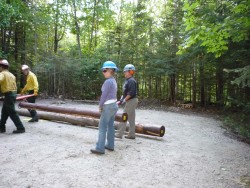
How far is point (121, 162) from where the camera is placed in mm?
5176

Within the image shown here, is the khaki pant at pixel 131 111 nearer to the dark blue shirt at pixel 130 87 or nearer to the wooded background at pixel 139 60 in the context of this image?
the dark blue shirt at pixel 130 87

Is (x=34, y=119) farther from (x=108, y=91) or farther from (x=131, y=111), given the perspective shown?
(x=108, y=91)

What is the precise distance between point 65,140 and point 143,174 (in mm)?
3108

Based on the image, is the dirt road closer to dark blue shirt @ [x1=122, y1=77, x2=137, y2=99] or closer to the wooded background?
dark blue shirt @ [x1=122, y1=77, x2=137, y2=99]

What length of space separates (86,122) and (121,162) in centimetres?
402

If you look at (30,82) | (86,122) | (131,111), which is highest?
(30,82)

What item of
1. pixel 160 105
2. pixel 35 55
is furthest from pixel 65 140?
pixel 35 55

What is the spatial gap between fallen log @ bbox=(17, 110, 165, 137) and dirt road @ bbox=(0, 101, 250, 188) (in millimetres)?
303

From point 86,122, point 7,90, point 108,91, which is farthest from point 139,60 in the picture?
point 108,91

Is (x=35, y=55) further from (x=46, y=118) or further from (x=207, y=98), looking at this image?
(x=207, y=98)

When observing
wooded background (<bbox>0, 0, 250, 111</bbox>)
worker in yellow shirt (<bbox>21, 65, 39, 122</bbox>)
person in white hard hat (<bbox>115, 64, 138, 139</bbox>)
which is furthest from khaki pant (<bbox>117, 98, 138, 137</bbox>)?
wooded background (<bbox>0, 0, 250, 111</bbox>)

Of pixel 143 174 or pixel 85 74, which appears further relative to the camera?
pixel 85 74

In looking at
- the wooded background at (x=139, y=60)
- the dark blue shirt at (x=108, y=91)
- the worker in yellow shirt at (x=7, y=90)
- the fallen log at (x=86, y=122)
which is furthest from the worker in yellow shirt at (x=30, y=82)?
the wooded background at (x=139, y=60)

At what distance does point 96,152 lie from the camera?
5594 mm
